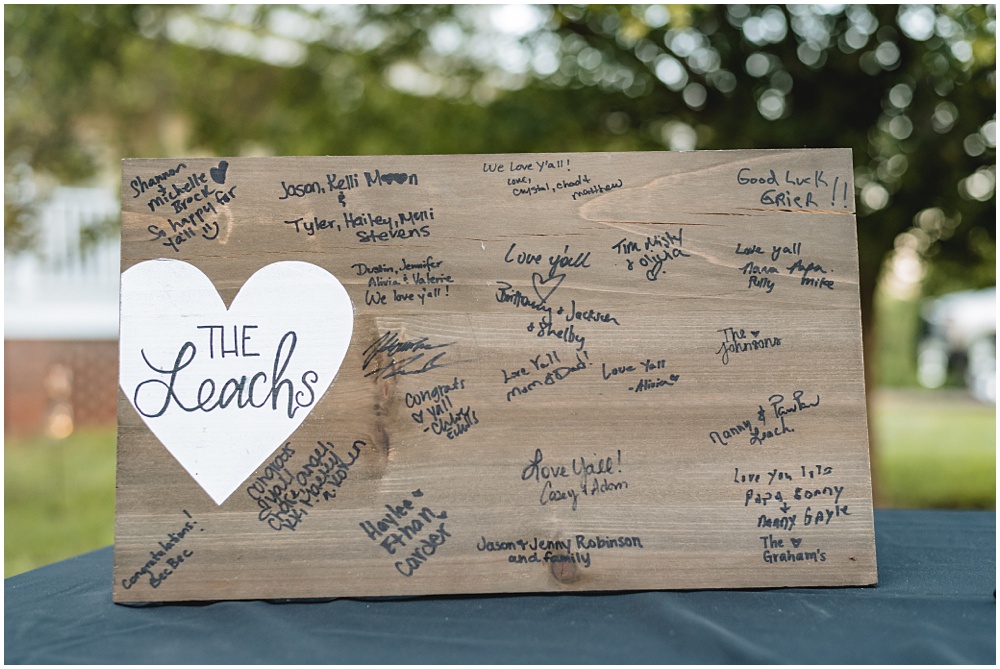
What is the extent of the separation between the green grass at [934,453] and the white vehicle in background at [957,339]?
2.09ft

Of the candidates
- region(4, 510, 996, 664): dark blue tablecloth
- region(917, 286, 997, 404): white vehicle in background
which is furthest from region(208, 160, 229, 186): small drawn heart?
region(917, 286, 997, 404): white vehicle in background

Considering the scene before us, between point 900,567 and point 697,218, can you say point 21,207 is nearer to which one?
point 697,218

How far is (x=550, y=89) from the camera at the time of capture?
3668 mm

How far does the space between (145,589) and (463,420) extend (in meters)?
0.51

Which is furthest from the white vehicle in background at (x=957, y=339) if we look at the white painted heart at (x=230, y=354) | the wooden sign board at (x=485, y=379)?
the white painted heart at (x=230, y=354)

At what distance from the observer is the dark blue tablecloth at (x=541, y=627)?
87 cm

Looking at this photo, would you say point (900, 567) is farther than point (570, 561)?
Yes

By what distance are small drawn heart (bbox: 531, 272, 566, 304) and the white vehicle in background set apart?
11404mm

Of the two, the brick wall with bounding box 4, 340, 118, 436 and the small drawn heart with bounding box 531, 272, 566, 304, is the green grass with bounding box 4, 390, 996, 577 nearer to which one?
the brick wall with bounding box 4, 340, 118, 436

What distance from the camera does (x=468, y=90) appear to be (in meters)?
3.91

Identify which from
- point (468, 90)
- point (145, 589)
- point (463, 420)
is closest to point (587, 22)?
point (468, 90)

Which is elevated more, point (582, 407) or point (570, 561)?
point (582, 407)
